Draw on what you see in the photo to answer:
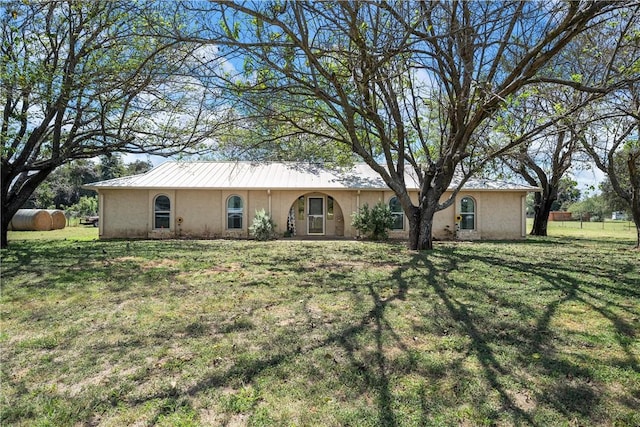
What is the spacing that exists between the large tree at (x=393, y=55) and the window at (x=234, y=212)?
5632 mm

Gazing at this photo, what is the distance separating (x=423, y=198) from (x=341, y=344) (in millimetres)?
7949

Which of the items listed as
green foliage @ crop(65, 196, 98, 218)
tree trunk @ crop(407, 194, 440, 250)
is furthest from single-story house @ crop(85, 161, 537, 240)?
green foliage @ crop(65, 196, 98, 218)

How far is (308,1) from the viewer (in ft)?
19.8

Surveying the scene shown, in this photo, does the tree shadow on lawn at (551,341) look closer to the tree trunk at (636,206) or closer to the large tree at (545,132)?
the large tree at (545,132)

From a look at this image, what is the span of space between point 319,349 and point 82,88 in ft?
29.8

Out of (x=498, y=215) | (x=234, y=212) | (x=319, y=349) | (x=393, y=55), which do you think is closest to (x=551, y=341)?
(x=319, y=349)

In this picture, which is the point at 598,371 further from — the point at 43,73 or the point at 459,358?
the point at 43,73

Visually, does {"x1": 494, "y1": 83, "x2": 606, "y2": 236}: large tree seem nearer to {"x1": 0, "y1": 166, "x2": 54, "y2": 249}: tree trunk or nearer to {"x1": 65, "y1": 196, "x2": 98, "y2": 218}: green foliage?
{"x1": 0, "y1": 166, "x2": 54, "y2": 249}: tree trunk

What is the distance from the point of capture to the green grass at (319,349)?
8.91 ft

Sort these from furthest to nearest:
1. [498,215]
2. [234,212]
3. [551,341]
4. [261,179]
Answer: [261,179] → [498,215] → [234,212] → [551,341]

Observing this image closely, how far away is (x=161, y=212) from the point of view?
52.7ft

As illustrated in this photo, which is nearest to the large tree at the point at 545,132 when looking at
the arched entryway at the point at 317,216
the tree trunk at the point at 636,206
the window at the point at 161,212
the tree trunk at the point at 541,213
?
the tree trunk at the point at 541,213

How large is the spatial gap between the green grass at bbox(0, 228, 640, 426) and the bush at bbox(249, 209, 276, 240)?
779 centimetres

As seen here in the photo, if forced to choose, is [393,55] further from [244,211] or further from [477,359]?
[244,211]
